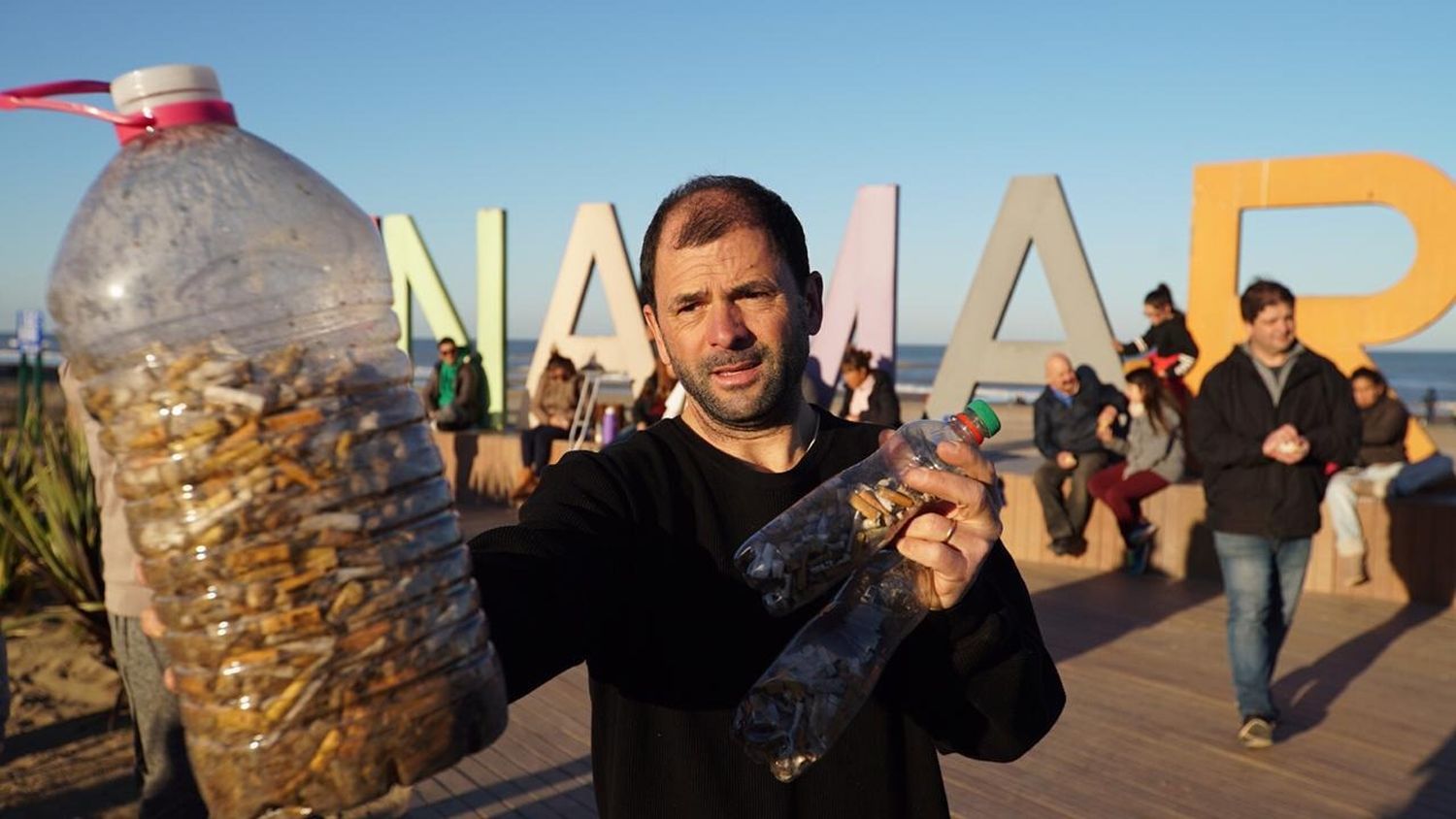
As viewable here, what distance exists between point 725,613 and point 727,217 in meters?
0.66

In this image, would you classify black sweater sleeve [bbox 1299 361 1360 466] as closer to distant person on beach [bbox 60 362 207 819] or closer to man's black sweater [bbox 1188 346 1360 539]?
man's black sweater [bbox 1188 346 1360 539]

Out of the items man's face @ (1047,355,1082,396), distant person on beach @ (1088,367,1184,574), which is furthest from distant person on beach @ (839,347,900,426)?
distant person on beach @ (1088,367,1184,574)

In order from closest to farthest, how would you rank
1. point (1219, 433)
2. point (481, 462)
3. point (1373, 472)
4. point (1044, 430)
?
1. point (1219, 433)
2. point (1373, 472)
3. point (1044, 430)
4. point (481, 462)

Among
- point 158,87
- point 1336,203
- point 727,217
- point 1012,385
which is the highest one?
point 1336,203

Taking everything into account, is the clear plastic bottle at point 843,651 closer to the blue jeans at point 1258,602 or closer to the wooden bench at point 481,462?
the blue jeans at point 1258,602

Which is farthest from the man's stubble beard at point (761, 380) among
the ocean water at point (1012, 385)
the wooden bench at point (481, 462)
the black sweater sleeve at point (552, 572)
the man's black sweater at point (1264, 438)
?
the ocean water at point (1012, 385)

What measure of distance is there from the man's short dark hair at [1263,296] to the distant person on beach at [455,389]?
11968 millimetres

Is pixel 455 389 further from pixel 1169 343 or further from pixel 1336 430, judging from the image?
pixel 1336 430

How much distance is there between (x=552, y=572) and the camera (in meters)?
1.66

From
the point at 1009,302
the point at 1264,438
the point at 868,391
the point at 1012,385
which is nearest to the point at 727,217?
the point at 1264,438

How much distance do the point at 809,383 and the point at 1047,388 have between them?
235 centimetres

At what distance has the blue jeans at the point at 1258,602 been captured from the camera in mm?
5812

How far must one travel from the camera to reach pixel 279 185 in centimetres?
139

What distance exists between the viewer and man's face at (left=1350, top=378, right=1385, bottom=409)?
9922mm
